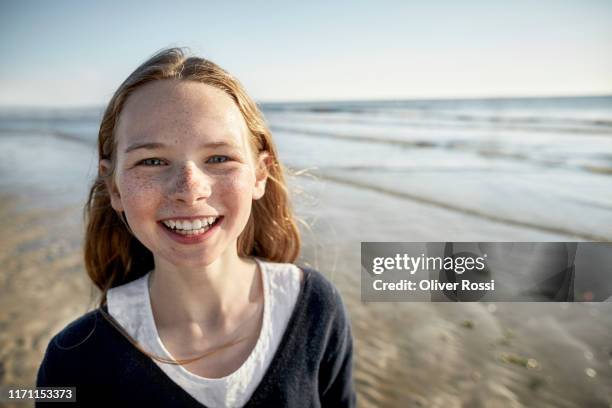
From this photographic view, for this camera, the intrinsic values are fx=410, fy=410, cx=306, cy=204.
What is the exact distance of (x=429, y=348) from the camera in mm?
3465

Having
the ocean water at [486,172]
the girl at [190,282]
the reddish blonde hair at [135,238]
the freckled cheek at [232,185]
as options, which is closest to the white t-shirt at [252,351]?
the girl at [190,282]

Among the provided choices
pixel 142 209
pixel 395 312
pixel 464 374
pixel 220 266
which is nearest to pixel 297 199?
pixel 395 312

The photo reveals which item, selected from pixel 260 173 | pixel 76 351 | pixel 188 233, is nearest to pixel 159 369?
pixel 76 351

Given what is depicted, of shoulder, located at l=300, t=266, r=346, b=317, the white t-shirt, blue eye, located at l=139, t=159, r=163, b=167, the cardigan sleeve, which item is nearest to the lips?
blue eye, located at l=139, t=159, r=163, b=167

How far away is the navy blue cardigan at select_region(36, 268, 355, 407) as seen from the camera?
1666mm

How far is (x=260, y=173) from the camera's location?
6.86 feet

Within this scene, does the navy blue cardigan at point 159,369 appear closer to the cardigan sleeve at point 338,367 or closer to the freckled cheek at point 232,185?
the cardigan sleeve at point 338,367

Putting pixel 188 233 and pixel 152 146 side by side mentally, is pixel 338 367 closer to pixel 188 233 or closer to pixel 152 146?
pixel 188 233

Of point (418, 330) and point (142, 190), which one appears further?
point (418, 330)

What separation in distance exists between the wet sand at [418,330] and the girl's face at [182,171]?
2.60 ft

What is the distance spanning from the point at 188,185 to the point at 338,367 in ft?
3.80

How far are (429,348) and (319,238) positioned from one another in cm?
236

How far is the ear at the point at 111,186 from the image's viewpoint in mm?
→ 1853

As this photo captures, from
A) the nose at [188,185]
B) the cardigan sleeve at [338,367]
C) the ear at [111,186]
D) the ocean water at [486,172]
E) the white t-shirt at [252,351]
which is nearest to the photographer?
the nose at [188,185]
